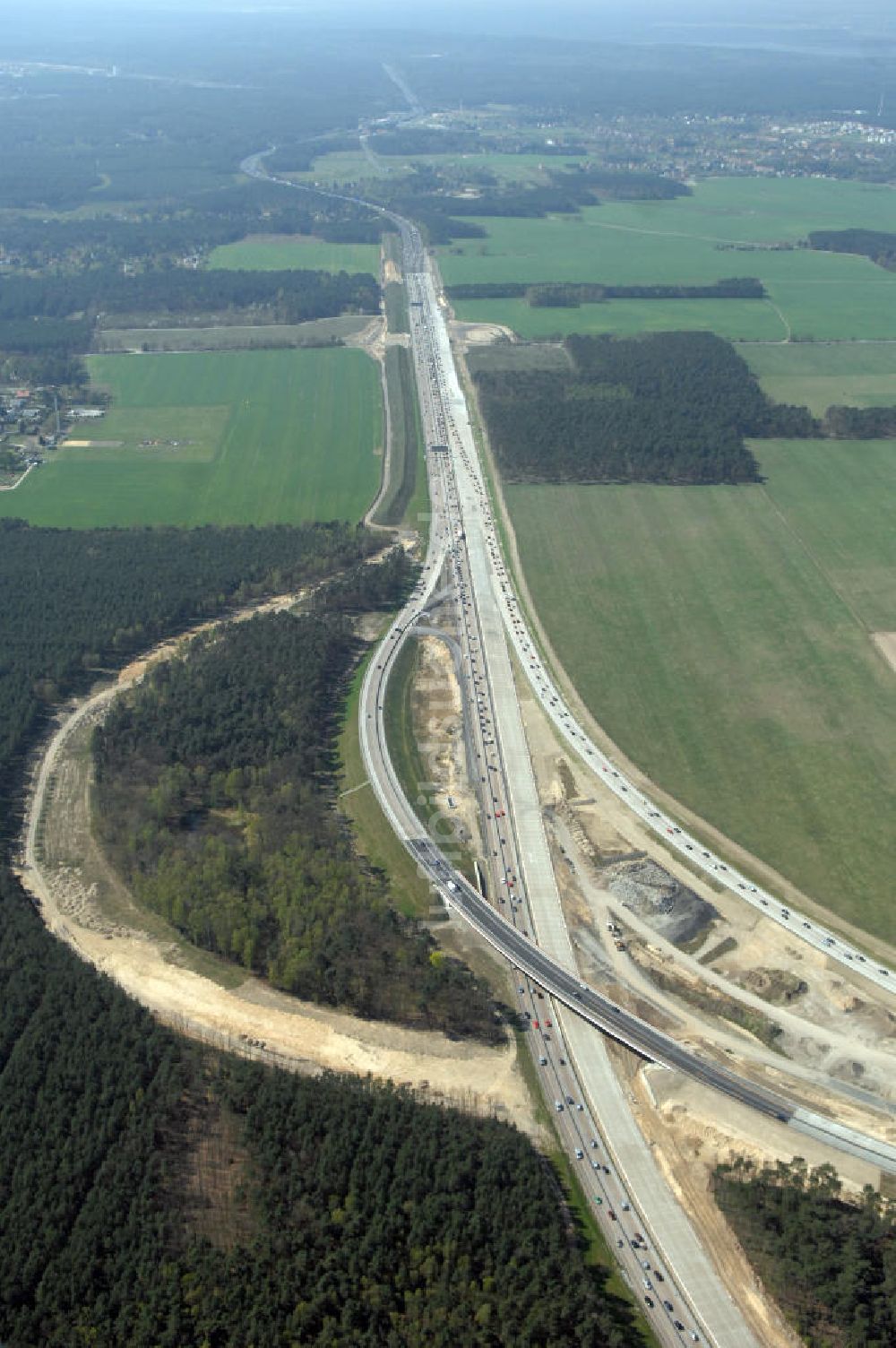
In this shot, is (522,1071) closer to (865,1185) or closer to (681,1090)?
(681,1090)

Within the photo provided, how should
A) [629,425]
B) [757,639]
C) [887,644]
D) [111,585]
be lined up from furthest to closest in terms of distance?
[629,425] → [111,585] → [757,639] → [887,644]

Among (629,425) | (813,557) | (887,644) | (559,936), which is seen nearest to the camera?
(559,936)

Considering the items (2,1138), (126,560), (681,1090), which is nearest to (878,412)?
(126,560)

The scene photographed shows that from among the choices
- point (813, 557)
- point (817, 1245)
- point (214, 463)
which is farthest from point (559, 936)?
point (214, 463)

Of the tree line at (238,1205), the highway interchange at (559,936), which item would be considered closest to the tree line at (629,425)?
the highway interchange at (559,936)

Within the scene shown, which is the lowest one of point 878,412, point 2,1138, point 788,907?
point 2,1138

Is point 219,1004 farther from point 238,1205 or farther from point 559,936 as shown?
point 559,936
